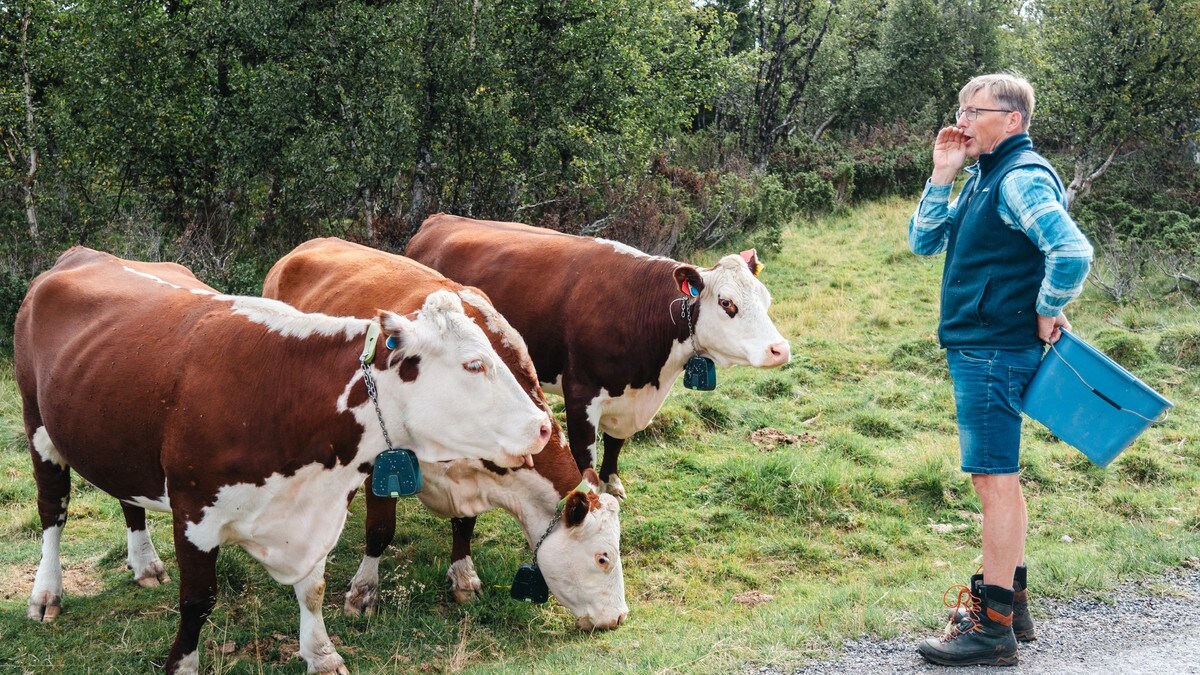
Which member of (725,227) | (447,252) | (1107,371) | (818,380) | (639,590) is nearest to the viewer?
(1107,371)

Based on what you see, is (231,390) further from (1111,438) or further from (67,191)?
(67,191)

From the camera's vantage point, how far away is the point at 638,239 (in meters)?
15.0

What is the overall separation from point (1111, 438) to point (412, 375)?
3.03 metres

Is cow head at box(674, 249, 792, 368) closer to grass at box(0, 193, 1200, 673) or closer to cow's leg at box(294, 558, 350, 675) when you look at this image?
grass at box(0, 193, 1200, 673)

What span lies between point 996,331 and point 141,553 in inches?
196

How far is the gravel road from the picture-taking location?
167 inches

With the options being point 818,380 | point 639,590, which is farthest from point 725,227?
point 639,590

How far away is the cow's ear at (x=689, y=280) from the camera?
6.57m

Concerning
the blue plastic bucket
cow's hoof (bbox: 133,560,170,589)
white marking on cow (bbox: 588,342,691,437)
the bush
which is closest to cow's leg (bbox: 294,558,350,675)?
cow's hoof (bbox: 133,560,170,589)

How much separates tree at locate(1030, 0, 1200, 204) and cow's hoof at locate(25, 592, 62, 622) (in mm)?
18194

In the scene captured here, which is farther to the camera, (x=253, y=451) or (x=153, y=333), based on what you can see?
(x=153, y=333)

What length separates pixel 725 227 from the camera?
55.9 ft

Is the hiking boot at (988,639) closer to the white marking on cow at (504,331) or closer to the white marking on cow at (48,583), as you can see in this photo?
the white marking on cow at (504,331)

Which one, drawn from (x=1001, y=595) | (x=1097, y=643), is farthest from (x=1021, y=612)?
(x=1001, y=595)
